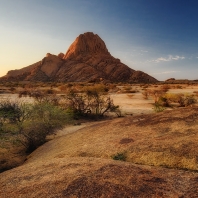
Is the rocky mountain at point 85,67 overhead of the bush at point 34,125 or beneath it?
overhead

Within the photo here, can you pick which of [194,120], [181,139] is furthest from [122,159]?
[194,120]

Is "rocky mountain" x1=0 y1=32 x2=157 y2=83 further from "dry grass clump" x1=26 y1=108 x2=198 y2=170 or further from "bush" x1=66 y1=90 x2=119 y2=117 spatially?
"dry grass clump" x1=26 y1=108 x2=198 y2=170

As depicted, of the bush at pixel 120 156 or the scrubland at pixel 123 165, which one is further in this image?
the bush at pixel 120 156

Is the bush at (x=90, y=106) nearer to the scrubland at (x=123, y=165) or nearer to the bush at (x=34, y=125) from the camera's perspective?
the bush at (x=34, y=125)

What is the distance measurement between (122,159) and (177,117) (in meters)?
2.83

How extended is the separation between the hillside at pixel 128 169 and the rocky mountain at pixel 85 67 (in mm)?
106885

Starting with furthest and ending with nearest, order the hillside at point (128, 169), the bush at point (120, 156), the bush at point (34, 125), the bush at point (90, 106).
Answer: the bush at point (90, 106) < the bush at point (34, 125) < the bush at point (120, 156) < the hillside at point (128, 169)

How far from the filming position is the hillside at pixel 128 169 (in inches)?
151

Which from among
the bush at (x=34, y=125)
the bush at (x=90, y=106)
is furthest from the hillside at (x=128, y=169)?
the bush at (x=90, y=106)

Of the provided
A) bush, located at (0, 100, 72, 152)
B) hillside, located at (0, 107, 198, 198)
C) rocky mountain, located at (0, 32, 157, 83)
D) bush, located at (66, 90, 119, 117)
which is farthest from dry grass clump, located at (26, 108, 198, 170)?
rocky mountain, located at (0, 32, 157, 83)

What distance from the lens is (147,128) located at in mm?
7246

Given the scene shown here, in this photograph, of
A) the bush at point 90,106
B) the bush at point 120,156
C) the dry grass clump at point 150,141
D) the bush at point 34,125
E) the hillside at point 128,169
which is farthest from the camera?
the bush at point 90,106

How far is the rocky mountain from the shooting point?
4764 inches

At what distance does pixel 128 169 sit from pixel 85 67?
121 m
